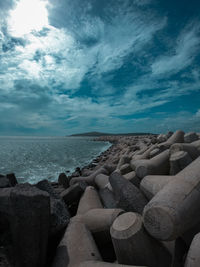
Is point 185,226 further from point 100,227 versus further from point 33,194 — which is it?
point 33,194

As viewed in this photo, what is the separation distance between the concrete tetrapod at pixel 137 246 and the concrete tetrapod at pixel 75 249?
394 millimetres

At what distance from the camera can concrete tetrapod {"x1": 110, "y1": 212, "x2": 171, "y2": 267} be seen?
1530mm

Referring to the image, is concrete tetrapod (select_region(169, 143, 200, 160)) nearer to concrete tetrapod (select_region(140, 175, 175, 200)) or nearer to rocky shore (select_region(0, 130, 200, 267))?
concrete tetrapod (select_region(140, 175, 175, 200))

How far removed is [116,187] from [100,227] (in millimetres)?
863

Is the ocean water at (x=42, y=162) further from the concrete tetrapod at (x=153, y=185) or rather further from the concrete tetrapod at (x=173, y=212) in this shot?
the concrete tetrapod at (x=173, y=212)

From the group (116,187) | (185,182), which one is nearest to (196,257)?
(185,182)

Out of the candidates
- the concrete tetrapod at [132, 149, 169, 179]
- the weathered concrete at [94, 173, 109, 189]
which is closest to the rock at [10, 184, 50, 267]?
the concrete tetrapod at [132, 149, 169, 179]

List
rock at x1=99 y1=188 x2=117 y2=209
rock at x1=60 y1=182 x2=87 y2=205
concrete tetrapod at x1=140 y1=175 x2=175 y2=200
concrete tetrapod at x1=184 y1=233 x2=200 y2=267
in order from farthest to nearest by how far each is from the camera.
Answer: rock at x1=60 y1=182 x2=87 y2=205 < rock at x1=99 y1=188 x2=117 y2=209 < concrete tetrapod at x1=140 y1=175 x2=175 y2=200 < concrete tetrapod at x1=184 y1=233 x2=200 y2=267

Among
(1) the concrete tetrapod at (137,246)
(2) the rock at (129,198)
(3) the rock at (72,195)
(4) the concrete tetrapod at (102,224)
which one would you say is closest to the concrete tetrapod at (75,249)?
(4) the concrete tetrapod at (102,224)

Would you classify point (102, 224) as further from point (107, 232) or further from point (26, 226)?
point (26, 226)

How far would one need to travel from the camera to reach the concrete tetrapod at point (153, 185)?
2368mm

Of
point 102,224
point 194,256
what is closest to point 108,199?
point 102,224

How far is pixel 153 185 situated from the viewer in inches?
98.9

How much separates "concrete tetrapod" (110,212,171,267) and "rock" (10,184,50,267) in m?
0.82
